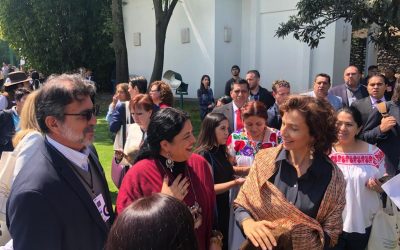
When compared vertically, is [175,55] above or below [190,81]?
above

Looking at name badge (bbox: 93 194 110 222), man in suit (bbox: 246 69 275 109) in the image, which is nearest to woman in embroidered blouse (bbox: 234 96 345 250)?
name badge (bbox: 93 194 110 222)

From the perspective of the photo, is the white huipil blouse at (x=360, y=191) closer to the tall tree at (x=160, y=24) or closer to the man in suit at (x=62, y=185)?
the man in suit at (x=62, y=185)

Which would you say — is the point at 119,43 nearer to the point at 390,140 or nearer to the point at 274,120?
the point at 274,120

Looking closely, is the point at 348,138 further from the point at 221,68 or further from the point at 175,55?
the point at 175,55

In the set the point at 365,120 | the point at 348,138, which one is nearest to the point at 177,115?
the point at 348,138

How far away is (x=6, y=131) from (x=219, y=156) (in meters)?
2.78

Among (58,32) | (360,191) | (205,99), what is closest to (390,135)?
(360,191)

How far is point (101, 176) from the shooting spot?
2.25m

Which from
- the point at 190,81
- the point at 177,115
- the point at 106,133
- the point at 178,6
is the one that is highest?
the point at 178,6

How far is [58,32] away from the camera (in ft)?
61.6

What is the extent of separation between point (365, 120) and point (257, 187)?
115 inches

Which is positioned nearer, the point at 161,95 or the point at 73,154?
the point at 73,154

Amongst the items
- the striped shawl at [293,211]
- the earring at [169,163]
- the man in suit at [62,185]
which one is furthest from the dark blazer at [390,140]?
the man in suit at [62,185]

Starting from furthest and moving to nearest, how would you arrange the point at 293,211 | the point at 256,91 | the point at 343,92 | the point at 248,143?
the point at 256,91 → the point at 343,92 → the point at 248,143 → the point at 293,211
